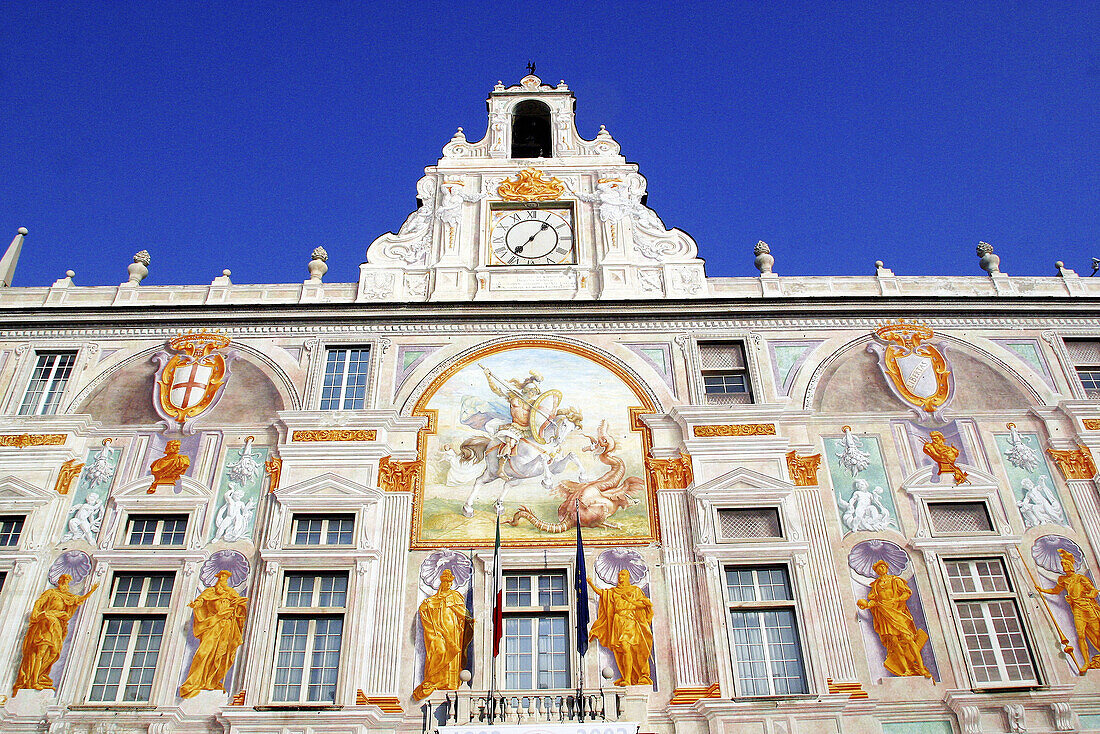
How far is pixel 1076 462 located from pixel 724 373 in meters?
7.95

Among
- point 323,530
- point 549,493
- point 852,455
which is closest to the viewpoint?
point 323,530

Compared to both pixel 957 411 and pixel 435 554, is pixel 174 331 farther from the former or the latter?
pixel 957 411

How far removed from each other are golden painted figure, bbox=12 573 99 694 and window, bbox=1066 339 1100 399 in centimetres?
2283

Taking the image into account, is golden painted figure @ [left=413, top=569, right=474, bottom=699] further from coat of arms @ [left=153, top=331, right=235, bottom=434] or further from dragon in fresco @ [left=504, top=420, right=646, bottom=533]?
coat of arms @ [left=153, top=331, right=235, bottom=434]

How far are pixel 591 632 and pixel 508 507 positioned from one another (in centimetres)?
322

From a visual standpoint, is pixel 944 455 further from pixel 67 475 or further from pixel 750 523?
pixel 67 475

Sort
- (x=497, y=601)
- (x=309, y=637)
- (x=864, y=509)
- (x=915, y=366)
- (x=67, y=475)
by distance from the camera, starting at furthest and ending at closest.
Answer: (x=915, y=366), (x=67, y=475), (x=864, y=509), (x=309, y=637), (x=497, y=601)

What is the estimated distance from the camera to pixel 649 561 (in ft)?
62.5

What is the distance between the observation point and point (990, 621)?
60.8ft

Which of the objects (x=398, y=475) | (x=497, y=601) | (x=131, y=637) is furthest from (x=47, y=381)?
(x=497, y=601)

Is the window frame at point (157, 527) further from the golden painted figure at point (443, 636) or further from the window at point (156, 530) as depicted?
the golden painted figure at point (443, 636)

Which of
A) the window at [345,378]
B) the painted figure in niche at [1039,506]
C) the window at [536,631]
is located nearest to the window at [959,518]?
the painted figure in niche at [1039,506]

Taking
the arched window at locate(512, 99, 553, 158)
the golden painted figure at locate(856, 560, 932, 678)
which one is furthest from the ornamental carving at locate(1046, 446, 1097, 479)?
the arched window at locate(512, 99, 553, 158)

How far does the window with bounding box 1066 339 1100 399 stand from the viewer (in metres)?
22.5
